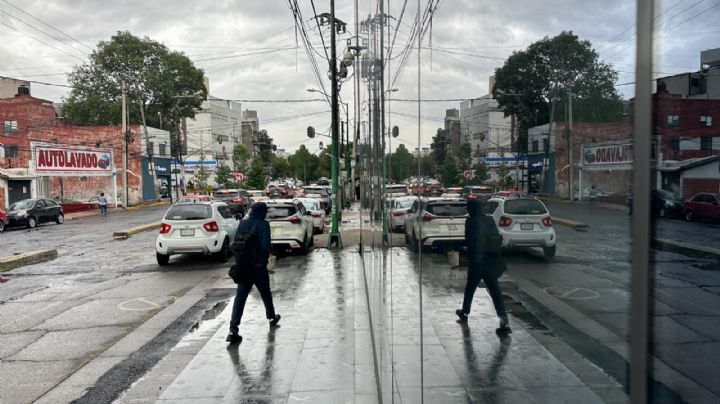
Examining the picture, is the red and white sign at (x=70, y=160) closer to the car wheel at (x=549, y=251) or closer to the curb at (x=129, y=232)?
the curb at (x=129, y=232)

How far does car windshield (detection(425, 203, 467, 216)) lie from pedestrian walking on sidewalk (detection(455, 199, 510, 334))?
6 cm

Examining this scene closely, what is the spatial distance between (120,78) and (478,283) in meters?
59.1

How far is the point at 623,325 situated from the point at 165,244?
1435cm

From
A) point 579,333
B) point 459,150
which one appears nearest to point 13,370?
point 459,150

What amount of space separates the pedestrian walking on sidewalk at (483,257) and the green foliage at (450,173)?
0.41 m

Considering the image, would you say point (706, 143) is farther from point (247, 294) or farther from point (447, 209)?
point (247, 294)

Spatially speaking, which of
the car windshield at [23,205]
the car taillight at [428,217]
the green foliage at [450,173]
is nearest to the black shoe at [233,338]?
the car taillight at [428,217]

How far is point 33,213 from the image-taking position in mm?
27891

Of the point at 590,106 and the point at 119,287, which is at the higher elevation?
the point at 590,106

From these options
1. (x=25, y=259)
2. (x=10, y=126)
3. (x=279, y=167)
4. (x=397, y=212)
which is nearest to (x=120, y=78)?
(x=10, y=126)

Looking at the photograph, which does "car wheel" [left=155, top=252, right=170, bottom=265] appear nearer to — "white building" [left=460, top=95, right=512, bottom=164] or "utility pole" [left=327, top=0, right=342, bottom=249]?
"utility pole" [left=327, top=0, right=342, bottom=249]

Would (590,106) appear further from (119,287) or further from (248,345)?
(119,287)

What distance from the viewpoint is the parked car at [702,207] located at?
0.66 m

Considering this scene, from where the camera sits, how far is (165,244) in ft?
46.2
